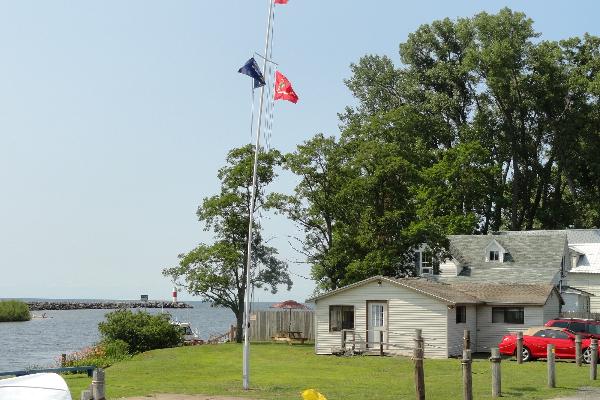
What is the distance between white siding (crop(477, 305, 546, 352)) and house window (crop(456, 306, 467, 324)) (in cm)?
156

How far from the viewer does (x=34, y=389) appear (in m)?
12.6

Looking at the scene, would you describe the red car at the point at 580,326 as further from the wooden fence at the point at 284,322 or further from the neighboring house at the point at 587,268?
the neighboring house at the point at 587,268

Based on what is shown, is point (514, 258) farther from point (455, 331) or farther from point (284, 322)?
point (284, 322)

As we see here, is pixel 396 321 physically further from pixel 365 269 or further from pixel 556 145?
pixel 556 145

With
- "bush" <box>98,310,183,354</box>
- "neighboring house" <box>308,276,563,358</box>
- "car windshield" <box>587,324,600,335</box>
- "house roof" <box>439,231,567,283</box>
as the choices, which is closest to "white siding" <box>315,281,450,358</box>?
"neighboring house" <box>308,276,563,358</box>

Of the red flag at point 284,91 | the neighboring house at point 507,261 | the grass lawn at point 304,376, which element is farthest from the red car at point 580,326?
the red flag at point 284,91

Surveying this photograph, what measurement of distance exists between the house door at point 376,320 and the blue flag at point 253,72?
20.4 m

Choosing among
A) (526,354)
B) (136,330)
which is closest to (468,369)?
(526,354)

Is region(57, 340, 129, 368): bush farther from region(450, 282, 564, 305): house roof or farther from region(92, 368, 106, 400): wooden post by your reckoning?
region(92, 368, 106, 400): wooden post

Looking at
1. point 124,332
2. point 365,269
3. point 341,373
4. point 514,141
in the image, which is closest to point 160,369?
point 341,373

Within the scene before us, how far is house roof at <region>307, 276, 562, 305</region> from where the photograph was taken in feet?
147

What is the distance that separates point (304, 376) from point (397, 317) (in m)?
13.1

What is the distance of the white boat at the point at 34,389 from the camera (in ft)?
41.0

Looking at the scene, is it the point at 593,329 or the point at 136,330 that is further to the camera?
the point at 136,330
